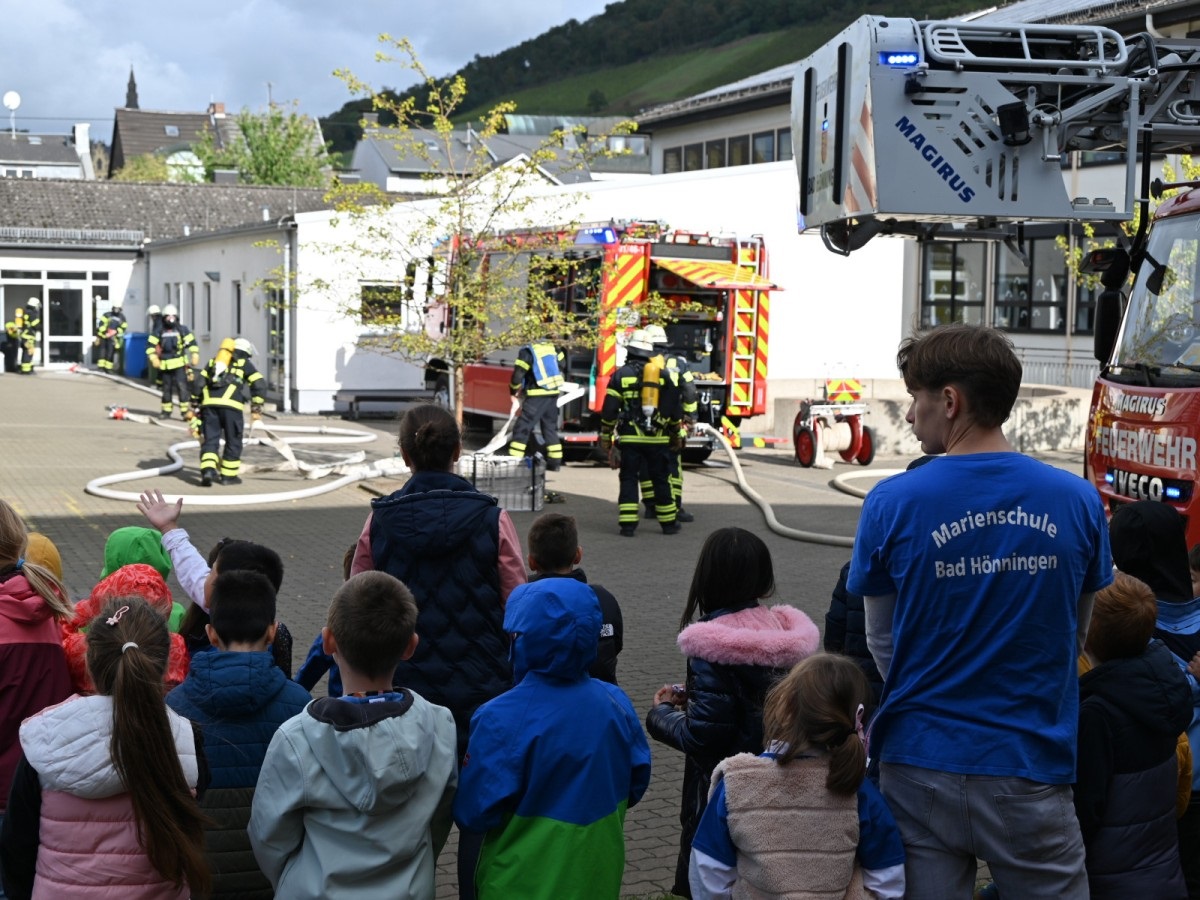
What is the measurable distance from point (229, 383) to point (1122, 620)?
1279 cm

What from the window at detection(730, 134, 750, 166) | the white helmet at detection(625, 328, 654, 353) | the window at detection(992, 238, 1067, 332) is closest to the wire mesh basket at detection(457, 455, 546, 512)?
the white helmet at detection(625, 328, 654, 353)

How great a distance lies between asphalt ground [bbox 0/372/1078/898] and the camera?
25.3 ft

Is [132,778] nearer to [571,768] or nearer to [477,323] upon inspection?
[571,768]

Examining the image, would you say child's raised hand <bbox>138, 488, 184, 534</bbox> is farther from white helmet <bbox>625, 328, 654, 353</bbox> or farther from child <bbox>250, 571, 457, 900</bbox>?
white helmet <bbox>625, 328, 654, 353</bbox>

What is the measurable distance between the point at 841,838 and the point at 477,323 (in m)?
12.5

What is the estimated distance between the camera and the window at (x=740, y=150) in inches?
1496

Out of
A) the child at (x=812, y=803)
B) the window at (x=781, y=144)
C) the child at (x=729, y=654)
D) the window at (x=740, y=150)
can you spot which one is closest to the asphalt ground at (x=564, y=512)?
the child at (x=729, y=654)

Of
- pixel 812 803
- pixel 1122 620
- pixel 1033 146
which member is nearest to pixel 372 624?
pixel 812 803

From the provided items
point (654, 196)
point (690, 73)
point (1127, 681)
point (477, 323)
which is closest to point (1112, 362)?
point (1127, 681)

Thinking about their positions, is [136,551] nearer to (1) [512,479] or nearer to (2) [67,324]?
(1) [512,479]

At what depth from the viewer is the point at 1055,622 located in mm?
3016

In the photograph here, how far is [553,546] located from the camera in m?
5.00

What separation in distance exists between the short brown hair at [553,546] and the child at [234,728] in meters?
1.53

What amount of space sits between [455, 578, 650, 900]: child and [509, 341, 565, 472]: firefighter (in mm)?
11407
